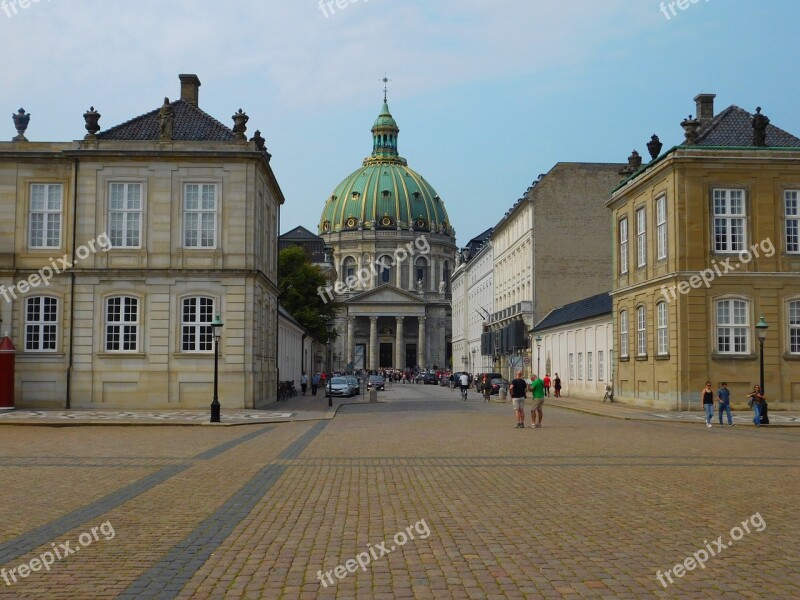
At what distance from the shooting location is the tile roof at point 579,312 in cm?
4938

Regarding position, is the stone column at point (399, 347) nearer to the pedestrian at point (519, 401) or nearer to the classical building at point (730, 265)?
the classical building at point (730, 265)

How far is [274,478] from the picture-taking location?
15.2 m

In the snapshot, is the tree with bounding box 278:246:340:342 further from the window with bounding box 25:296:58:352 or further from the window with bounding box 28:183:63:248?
the window with bounding box 25:296:58:352

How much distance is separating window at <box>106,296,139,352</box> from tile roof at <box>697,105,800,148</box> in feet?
74.5

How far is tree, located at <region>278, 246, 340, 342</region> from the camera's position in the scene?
7719cm

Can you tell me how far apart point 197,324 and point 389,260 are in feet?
422

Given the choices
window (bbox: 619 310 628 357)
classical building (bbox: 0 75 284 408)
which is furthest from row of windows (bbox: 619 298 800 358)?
classical building (bbox: 0 75 284 408)

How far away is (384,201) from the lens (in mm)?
167375

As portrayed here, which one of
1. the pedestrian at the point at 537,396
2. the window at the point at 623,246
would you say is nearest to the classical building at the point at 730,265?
the window at the point at 623,246

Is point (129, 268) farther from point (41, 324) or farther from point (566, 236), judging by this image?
point (566, 236)

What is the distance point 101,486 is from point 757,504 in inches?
358

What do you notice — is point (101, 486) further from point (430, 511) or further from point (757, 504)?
point (757, 504)

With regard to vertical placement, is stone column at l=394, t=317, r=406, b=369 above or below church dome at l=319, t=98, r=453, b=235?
below

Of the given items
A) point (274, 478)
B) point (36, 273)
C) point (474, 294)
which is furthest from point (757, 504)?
point (474, 294)
